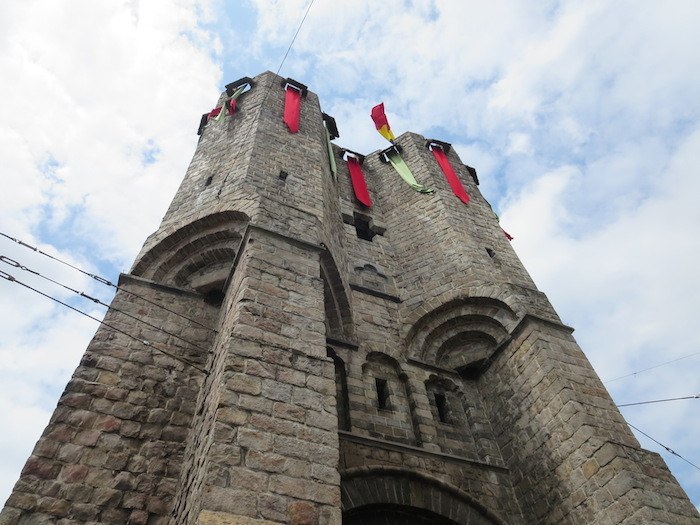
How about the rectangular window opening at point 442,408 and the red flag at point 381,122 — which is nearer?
the rectangular window opening at point 442,408

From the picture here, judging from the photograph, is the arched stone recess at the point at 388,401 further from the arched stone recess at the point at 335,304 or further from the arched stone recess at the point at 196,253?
the arched stone recess at the point at 196,253

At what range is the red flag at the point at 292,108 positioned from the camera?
10.9 meters

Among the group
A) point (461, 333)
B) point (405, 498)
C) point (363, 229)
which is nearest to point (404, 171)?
point (363, 229)

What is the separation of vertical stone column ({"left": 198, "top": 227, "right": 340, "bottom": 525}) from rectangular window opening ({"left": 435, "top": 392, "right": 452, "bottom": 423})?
3113 mm

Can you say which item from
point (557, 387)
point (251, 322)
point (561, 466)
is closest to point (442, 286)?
point (557, 387)

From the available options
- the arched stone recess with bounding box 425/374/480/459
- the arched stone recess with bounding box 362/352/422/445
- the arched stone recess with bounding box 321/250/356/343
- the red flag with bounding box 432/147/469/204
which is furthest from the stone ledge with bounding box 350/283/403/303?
the red flag with bounding box 432/147/469/204

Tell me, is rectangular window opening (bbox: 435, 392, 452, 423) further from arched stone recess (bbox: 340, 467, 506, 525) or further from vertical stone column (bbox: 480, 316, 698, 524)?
arched stone recess (bbox: 340, 467, 506, 525)

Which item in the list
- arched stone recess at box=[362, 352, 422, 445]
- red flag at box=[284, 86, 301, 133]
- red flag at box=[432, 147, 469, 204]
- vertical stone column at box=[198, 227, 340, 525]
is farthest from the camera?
red flag at box=[432, 147, 469, 204]

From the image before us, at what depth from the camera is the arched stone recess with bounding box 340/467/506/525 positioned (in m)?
5.23

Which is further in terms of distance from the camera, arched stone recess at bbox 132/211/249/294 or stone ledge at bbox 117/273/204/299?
arched stone recess at bbox 132/211/249/294

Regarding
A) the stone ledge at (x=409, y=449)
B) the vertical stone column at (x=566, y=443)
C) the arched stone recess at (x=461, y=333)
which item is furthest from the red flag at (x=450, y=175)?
the stone ledge at (x=409, y=449)

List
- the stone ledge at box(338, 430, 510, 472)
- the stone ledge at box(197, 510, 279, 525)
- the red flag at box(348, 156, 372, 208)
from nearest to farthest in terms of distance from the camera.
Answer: the stone ledge at box(197, 510, 279, 525), the stone ledge at box(338, 430, 510, 472), the red flag at box(348, 156, 372, 208)

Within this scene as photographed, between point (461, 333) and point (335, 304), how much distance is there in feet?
7.08

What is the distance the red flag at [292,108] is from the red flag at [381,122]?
3574 millimetres
